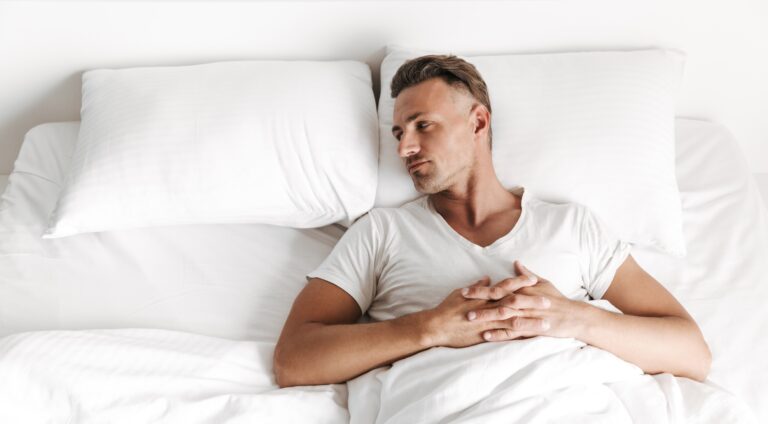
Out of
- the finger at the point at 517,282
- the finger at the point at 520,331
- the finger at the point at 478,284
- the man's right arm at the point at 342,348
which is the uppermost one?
the finger at the point at 517,282

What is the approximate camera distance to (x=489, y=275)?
144cm

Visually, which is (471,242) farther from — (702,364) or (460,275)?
(702,364)

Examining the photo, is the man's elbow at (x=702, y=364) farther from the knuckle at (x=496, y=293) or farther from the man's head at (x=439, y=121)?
the man's head at (x=439, y=121)

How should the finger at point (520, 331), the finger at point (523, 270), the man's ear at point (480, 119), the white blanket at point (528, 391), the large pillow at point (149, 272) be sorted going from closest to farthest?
1. the white blanket at point (528, 391)
2. the finger at point (520, 331)
3. the finger at point (523, 270)
4. the large pillow at point (149, 272)
5. the man's ear at point (480, 119)

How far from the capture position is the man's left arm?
1.30 metres

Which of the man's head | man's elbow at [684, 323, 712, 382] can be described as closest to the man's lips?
the man's head

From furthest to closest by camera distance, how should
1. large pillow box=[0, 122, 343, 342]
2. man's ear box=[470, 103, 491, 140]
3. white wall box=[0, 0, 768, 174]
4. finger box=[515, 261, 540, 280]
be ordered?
white wall box=[0, 0, 768, 174]
man's ear box=[470, 103, 491, 140]
large pillow box=[0, 122, 343, 342]
finger box=[515, 261, 540, 280]

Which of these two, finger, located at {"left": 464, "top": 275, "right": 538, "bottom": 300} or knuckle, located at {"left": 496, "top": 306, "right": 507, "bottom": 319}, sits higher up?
finger, located at {"left": 464, "top": 275, "right": 538, "bottom": 300}

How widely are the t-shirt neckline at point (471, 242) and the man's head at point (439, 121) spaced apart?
2.2 inches

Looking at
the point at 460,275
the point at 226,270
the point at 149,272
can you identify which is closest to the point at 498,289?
the point at 460,275

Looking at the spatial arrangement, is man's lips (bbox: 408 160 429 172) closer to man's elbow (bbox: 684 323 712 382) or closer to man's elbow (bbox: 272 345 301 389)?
man's elbow (bbox: 272 345 301 389)

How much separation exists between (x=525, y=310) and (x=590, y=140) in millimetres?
515

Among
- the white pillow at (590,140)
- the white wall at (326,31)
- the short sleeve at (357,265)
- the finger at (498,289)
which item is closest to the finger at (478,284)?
the finger at (498,289)

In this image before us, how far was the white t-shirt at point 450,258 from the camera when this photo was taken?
57.1 inches
